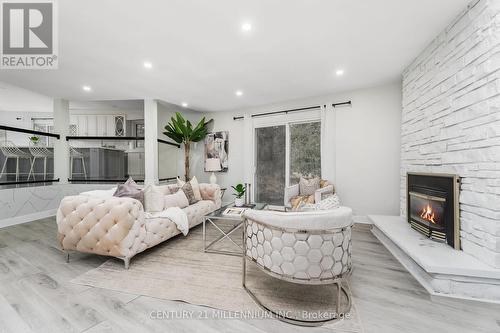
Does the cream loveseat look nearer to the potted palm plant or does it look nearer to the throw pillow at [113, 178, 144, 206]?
the throw pillow at [113, 178, 144, 206]

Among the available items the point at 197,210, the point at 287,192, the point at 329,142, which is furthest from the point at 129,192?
the point at 329,142

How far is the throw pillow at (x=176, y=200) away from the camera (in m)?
3.33

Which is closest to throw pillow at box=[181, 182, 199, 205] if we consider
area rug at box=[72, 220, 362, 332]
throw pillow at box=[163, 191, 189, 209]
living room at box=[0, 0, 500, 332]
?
living room at box=[0, 0, 500, 332]

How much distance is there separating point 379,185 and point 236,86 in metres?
3.29

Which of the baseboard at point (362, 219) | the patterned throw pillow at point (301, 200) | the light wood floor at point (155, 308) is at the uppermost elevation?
the patterned throw pillow at point (301, 200)

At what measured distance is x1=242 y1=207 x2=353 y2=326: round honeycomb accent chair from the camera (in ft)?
5.14

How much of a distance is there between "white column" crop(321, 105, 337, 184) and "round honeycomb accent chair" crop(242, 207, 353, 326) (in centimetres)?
289

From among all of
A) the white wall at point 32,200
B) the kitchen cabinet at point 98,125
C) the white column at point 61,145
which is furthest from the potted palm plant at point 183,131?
the kitchen cabinet at point 98,125

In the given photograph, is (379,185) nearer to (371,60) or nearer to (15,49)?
(371,60)

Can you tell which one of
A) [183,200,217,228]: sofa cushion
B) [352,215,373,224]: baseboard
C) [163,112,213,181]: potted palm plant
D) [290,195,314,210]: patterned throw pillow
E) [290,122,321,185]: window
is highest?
[163,112,213,181]: potted palm plant

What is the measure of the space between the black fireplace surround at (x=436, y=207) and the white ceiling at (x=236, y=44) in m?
1.70

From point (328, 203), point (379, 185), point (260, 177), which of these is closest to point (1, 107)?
point (260, 177)

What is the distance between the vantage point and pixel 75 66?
10.8 ft

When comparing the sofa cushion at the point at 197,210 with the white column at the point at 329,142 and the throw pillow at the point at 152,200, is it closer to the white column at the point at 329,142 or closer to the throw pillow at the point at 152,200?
the throw pillow at the point at 152,200
